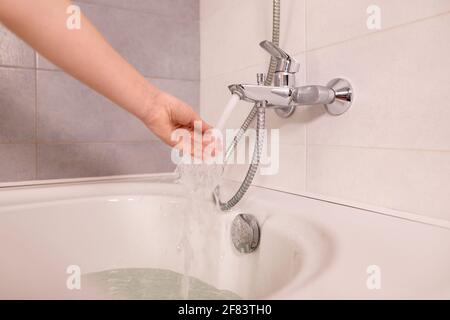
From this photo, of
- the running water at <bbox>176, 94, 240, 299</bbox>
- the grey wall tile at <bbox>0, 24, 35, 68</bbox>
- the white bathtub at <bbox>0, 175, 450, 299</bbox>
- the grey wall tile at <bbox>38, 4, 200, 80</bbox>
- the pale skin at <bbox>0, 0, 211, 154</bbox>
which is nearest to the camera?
the white bathtub at <bbox>0, 175, 450, 299</bbox>

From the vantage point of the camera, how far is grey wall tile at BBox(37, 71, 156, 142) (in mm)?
979

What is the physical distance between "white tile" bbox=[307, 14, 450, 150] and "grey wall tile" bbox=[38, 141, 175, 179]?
58 cm

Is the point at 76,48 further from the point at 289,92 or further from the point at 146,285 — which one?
the point at 146,285

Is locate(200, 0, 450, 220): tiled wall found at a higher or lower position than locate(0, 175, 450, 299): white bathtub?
higher

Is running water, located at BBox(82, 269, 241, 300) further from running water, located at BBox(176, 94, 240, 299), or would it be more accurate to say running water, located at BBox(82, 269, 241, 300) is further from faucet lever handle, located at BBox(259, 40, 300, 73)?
faucet lever handle, located at BBox(259, 40, 300, 73)

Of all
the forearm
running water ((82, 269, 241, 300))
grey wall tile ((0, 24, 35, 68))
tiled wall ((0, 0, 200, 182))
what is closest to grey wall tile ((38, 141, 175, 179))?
tiled wall ((0, 0, 200, 182))

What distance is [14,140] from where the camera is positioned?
947 mm

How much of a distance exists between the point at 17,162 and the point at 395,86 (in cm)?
88

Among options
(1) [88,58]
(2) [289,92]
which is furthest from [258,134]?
(1) [88,58]

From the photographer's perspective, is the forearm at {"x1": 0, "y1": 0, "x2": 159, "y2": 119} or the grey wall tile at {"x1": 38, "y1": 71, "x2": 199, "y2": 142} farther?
the grey wall tile at {"x1": 38, "y1": 71, "x2": 199, "y2": 142}

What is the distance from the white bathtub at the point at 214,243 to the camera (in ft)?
1.28

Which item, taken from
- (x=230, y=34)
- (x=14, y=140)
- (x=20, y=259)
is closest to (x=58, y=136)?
(x=14, y=140)

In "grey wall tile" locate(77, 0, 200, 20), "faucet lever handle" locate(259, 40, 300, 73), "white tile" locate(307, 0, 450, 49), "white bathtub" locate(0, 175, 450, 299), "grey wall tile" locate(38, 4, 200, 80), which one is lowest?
"white bathtub" locate(0, 175, 450, 299)
